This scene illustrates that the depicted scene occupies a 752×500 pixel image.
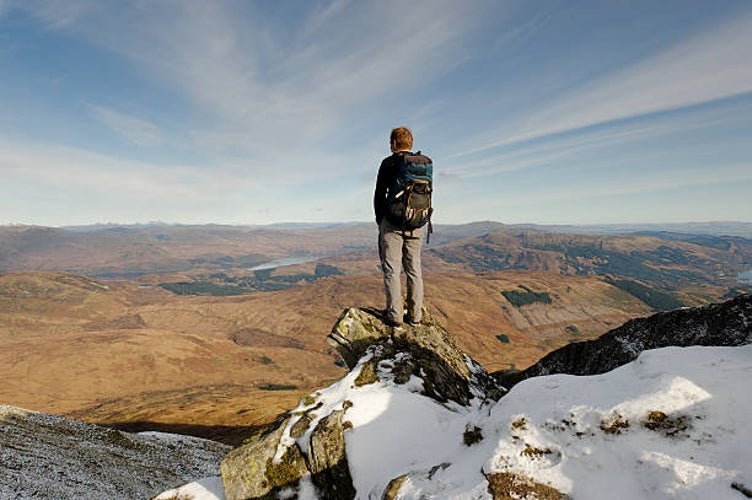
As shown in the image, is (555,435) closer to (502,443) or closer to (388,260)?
(502,443)

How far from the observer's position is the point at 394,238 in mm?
12617

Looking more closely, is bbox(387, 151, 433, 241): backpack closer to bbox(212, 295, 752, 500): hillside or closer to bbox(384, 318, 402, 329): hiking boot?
bbox(384, 318, 402, 329): hiking boot

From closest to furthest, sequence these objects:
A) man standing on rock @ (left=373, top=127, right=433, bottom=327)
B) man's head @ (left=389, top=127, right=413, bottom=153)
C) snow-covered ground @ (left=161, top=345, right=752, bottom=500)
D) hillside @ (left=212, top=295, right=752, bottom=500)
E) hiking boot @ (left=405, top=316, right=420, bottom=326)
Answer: snow-covered ground @ (left=161, top=345, right=752, bottom=500) → hillside @ (left=212, top=295, right=752, bottom=500) → man standing on rock @ (left=373, top=127, right=433, bottom=327) → man's head @ (left=389, top=127, right=413, bottom=153) → hiking boot @ (left=405, top=316, right=420, bottom=326)

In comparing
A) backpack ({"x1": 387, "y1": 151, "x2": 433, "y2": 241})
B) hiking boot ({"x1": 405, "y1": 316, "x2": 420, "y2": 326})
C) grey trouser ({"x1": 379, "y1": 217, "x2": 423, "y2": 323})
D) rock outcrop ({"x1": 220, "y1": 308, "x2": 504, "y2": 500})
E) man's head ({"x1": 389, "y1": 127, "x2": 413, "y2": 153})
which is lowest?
rock outcrop ({"x1": 220, "y1": 308, "x2": 504, "y2": 500})

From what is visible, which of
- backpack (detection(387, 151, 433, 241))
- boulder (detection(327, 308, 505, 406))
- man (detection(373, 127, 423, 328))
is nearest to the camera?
backpack (detection(387, 151, 433, 241))

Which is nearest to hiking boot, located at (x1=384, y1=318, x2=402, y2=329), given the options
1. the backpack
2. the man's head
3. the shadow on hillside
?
the backpack

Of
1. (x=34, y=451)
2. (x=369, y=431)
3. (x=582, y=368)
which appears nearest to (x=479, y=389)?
(x=582, y=368)

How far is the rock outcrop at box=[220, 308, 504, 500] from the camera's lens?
10133mm

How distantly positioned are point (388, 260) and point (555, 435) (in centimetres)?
733

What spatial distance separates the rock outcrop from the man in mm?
1949

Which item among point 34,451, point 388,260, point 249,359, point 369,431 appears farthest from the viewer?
point 249,359

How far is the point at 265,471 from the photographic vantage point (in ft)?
Result: 35.0

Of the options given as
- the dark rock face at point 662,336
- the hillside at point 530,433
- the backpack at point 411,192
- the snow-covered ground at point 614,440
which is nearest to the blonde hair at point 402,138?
the backpack at point 411,192

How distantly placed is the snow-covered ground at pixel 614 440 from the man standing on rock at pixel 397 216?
18.4 ft
